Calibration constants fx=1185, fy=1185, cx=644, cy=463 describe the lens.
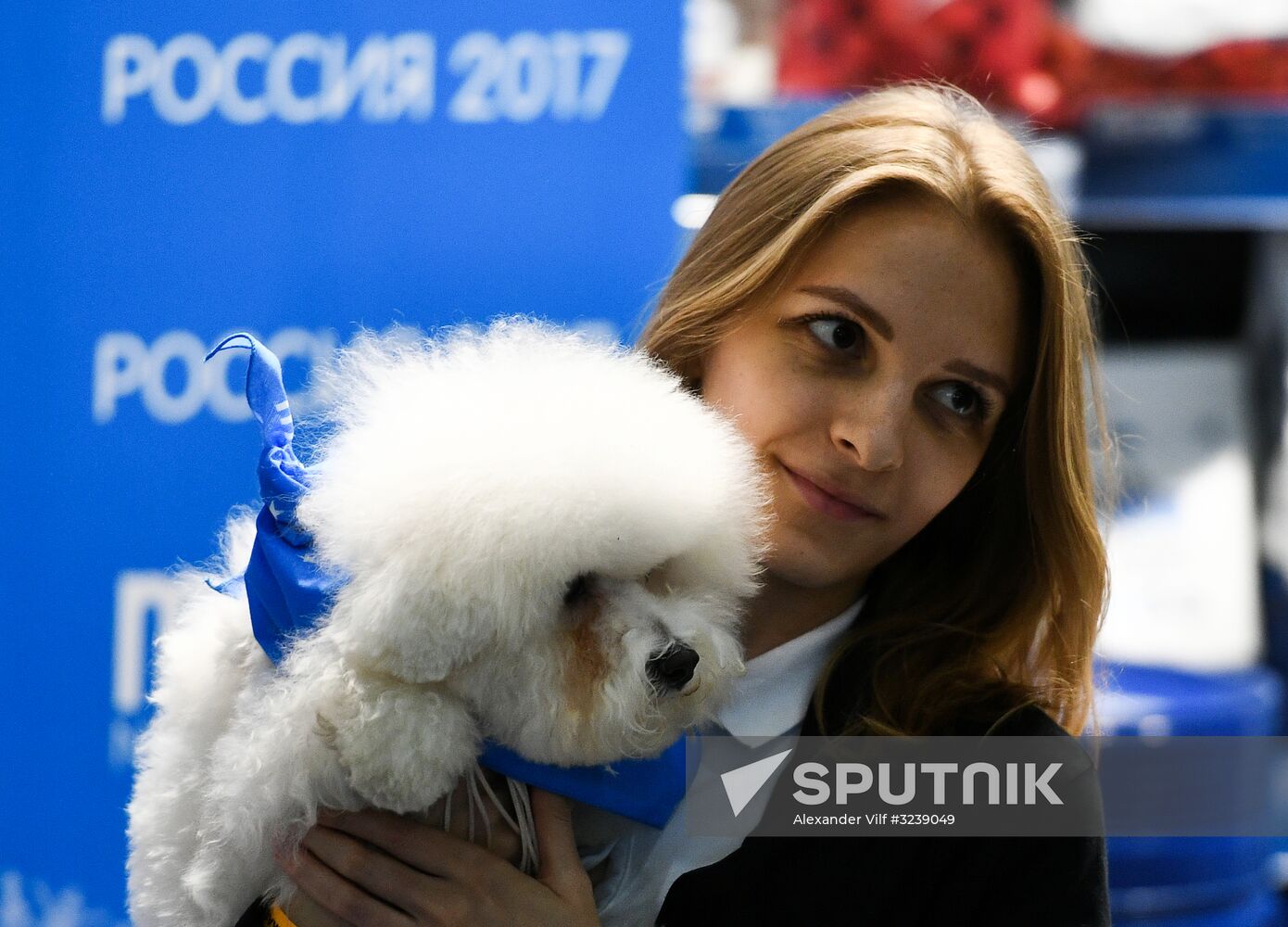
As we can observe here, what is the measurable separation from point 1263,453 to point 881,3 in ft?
3.59

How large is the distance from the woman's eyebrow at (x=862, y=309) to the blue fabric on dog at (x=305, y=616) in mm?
344

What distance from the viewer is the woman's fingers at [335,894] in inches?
29.0

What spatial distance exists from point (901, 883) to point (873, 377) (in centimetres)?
37

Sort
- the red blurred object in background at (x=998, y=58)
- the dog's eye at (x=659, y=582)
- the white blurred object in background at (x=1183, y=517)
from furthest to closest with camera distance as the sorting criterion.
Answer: the white blurred object in background at (x=1183, y=517) < the red blurred object in background at (x=998, y=58) < the dog's eye at (x=659, y=582)

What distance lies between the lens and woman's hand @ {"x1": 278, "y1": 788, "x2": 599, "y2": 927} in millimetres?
737

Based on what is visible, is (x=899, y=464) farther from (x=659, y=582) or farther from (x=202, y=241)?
(x=202, y=241)

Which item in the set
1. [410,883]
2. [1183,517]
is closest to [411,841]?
[410,883]

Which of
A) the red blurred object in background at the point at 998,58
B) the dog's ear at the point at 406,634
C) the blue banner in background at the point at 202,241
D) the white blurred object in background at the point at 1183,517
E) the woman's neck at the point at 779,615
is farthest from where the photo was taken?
the white blurred object in background at the point at 1183,517

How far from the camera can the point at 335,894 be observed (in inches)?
28.9

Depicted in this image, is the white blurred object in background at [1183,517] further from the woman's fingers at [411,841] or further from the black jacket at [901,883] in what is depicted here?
the woman's fingers at [411,841]

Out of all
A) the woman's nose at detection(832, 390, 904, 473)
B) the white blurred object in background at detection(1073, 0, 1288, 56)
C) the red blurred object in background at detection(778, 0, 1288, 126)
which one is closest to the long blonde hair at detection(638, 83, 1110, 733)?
the woman's nose at detection(832, 390, 904, 473)

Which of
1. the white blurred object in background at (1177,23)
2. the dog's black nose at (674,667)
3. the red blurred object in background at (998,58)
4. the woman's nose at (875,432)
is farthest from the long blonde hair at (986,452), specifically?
the white blurred object in background at (1177,23)

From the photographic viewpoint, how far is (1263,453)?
2.17m

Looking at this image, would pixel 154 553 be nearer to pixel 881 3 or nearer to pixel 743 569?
pixel 743 569
